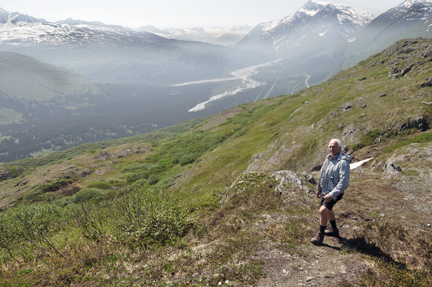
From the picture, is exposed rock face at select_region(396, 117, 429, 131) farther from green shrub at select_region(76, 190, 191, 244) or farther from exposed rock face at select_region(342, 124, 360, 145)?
green shrub at select_region(76, 190, 191, 244)

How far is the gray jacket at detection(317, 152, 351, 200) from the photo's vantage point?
8.78 metres

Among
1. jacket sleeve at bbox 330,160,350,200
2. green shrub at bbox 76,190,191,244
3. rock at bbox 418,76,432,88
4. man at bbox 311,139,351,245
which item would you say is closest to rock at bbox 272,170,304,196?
man at bbox 311,139,351,245

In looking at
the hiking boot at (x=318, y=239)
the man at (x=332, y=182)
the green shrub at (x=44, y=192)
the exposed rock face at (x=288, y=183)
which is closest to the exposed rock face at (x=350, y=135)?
the exposed rock face at (x=288, y=183)

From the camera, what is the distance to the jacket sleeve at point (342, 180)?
28.7 ft

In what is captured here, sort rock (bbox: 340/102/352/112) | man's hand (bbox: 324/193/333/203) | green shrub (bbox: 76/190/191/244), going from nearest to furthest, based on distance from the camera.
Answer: man's hand (bbox: 324/193/333/203) → green shrub (bbox: 76/190/191/244) → rock (bbox: 340/102/352/112)

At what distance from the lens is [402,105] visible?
30.9 meters

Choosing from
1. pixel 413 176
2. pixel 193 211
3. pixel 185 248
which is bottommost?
pixel 193 211

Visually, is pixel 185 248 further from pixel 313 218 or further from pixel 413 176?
pixel 413 176

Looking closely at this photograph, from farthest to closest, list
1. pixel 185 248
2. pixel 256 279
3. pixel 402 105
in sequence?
pixel 402 105 → pixel 185 248 → pixel 256 279

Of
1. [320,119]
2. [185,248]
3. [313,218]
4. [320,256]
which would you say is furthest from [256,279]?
[320,119]

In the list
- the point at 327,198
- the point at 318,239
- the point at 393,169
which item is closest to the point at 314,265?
the point at 318,239

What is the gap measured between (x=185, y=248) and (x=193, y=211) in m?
5.64

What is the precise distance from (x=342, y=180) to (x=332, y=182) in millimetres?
607

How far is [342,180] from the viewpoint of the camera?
8781 mm
